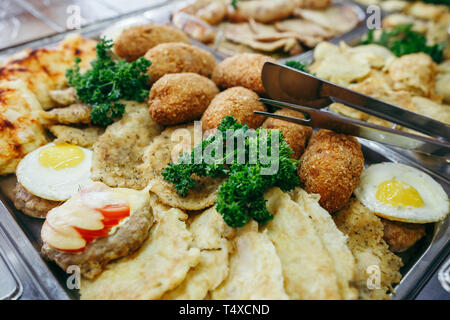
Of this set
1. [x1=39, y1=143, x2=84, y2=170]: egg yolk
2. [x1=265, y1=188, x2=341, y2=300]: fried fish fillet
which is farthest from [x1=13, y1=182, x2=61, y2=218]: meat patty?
[x1=265, y1=188, x2=341, y2=300]: fried fish fillet

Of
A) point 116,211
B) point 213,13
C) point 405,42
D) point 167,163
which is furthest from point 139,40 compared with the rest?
point 405,42

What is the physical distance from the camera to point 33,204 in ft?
7.61

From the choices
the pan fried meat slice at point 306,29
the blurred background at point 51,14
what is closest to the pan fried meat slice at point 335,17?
the pan fried meat slice at point 306,29

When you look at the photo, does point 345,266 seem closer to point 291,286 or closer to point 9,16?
point 291,286

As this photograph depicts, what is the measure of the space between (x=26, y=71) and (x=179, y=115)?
1.64m

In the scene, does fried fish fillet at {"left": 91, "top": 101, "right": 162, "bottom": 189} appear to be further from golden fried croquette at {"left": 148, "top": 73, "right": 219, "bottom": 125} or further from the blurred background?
the blurred background

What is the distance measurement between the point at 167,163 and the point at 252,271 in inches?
41.9

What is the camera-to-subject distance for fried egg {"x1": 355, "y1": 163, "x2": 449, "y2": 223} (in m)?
2.29

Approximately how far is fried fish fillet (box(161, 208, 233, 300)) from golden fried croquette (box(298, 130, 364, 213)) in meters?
0.73

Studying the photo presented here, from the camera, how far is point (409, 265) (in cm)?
218

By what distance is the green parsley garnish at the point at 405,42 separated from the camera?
4086 millimetres

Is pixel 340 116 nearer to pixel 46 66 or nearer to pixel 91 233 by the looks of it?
pixel 91 233

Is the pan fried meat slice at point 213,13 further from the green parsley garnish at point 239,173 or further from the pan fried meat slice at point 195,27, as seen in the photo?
the green parsley garnish at point 239,173
